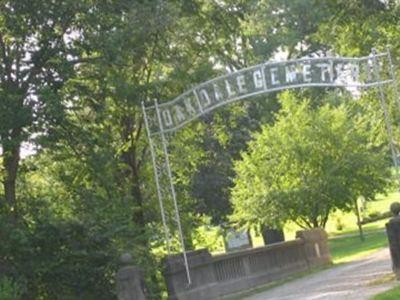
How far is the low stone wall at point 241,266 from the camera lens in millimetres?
16328

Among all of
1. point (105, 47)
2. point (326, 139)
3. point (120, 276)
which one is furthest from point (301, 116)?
point (120, 276)

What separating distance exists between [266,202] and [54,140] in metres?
12.9

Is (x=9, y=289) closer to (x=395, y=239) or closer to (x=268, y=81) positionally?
(x=268, y=81)

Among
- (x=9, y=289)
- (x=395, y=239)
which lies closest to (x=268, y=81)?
(x=395, y=239)

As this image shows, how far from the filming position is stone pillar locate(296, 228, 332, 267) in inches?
978

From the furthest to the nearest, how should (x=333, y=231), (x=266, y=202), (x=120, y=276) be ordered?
(x=333, y=231)
(x=266, y=202)
(x=120, y=276)

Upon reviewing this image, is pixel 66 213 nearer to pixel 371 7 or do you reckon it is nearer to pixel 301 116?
pixel 371 7

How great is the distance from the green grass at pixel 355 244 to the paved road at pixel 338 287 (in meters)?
11.6

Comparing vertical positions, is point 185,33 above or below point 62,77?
above

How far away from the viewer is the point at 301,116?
3069 cm

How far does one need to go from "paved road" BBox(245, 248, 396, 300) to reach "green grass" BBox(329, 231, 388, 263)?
1163 centimetres

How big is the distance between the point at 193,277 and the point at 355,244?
74.3ft

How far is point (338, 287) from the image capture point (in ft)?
53.3

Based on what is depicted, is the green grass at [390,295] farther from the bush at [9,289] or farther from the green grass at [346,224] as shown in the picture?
the green grass at [346,224]
